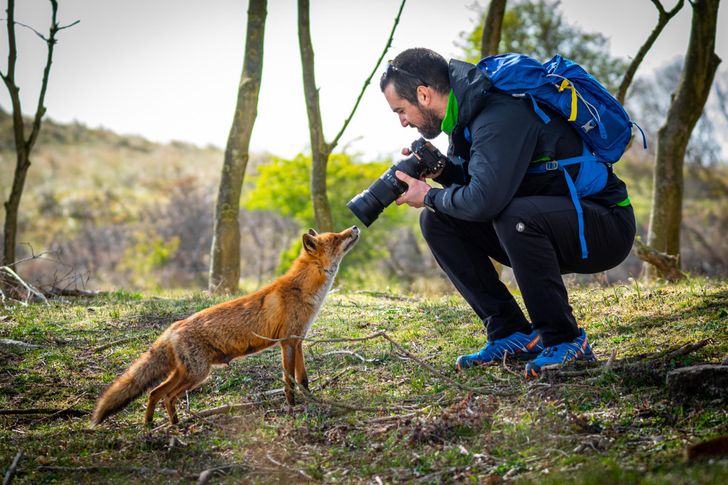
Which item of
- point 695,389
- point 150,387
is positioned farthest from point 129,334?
point 695,389

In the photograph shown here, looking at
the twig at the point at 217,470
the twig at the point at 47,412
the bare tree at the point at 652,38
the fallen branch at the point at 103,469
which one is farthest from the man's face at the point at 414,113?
the bare tree at the point at 652,38

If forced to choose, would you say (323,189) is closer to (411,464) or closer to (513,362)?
(513,362)

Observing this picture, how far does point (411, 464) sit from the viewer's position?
3246 millimetres

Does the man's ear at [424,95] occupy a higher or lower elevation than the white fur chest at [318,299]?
higher

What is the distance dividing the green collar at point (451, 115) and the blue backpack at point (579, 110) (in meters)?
0.29

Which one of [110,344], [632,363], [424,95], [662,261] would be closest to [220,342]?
[110,344]

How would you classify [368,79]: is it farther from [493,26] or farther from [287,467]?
[287,467]

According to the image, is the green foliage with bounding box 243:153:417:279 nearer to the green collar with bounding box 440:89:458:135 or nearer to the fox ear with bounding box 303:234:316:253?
the fox ear with bounding box 303:234:316:253

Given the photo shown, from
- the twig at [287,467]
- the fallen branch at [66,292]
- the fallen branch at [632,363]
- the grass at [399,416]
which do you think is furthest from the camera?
the fallen branch at [66,292]

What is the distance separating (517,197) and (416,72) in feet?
3.68

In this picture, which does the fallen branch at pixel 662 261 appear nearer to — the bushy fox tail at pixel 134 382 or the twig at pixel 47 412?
the bushy fox tail at pixel 134 382

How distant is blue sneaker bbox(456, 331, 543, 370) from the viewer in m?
4.55

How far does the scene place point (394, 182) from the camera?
4.54 meters

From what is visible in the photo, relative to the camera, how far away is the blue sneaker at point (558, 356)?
4.05 metres
